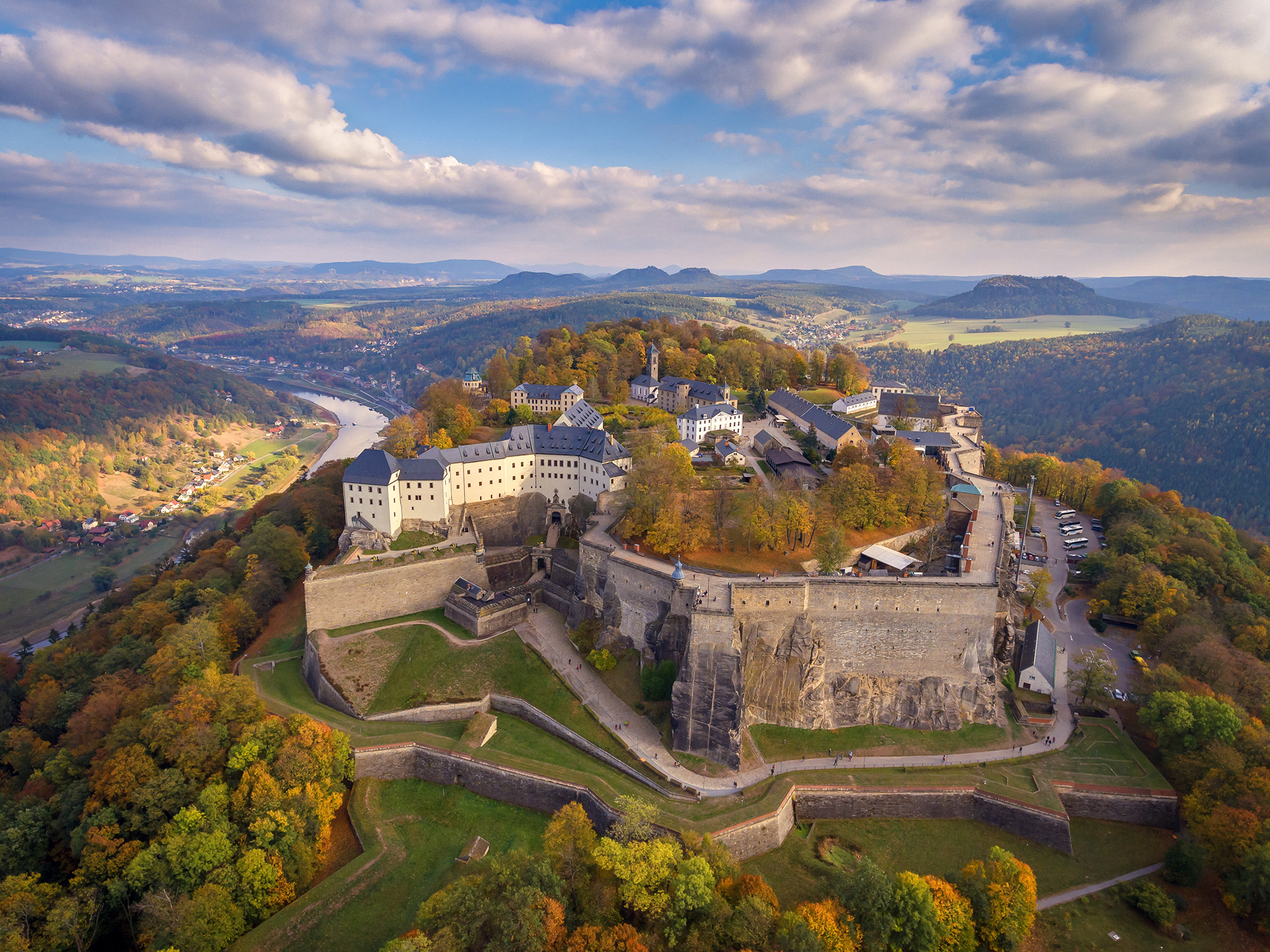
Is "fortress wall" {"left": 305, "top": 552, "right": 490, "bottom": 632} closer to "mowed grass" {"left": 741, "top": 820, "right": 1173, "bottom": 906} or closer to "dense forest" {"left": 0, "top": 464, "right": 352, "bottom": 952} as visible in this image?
"dense forest" {"left": 0, "top": 464, "right": 352, "bottom": 952}

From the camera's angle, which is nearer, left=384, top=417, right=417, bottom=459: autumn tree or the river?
left=384, top=417, right=417, bottom=459: autumn tree

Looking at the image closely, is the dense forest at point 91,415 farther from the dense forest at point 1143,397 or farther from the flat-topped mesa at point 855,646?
the dense forest at point 1143,397

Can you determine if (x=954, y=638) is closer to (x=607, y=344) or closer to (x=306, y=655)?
(x=306, y=655)

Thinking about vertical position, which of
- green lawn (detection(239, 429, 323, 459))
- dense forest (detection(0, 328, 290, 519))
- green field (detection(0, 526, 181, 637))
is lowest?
green field (detection(0, 526, 181, 637))

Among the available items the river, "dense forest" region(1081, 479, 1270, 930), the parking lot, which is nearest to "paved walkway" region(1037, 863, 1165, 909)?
"dense forest" region(1081, 479, 1270, 930)

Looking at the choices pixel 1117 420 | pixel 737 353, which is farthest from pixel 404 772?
pixel 1117 420

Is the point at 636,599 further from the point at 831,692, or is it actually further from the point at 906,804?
the point at 906,804

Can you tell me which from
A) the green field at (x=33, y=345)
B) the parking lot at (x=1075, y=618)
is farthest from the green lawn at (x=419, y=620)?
the green field at (x=33, y=345)
